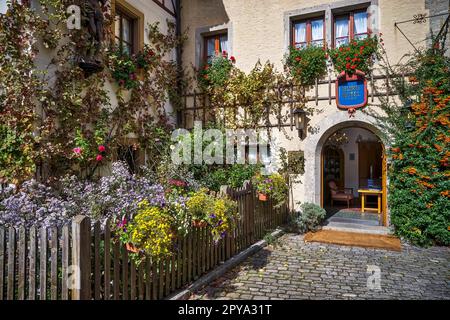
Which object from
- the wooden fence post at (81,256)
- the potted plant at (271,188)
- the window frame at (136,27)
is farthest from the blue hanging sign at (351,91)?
the wooden fence post at (81,256)

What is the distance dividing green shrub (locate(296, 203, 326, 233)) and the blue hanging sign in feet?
8.51

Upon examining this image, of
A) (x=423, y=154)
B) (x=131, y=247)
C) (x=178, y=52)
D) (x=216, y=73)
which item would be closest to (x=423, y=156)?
(x=423, y=154)

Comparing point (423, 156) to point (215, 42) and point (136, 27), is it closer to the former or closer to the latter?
point (215, 42)

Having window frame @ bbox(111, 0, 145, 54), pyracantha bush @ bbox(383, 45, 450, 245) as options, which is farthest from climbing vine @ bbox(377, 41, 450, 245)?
window frame @ bbox(111, 0, 145, 54)

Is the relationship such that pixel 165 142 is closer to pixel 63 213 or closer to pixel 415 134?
pixel 63 213

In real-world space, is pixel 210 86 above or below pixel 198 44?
below

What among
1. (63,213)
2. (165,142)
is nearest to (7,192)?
(63,213)

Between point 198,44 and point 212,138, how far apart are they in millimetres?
3148

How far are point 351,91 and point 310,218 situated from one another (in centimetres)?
332

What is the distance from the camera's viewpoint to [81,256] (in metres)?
2.74

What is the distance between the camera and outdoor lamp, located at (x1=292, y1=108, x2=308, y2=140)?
7562 mm

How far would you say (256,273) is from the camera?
4723 mm

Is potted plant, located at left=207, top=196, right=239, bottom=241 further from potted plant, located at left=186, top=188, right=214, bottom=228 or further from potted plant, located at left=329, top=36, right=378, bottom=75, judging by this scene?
potted plant, located at left=329, top=36, right=378, bottom=75
